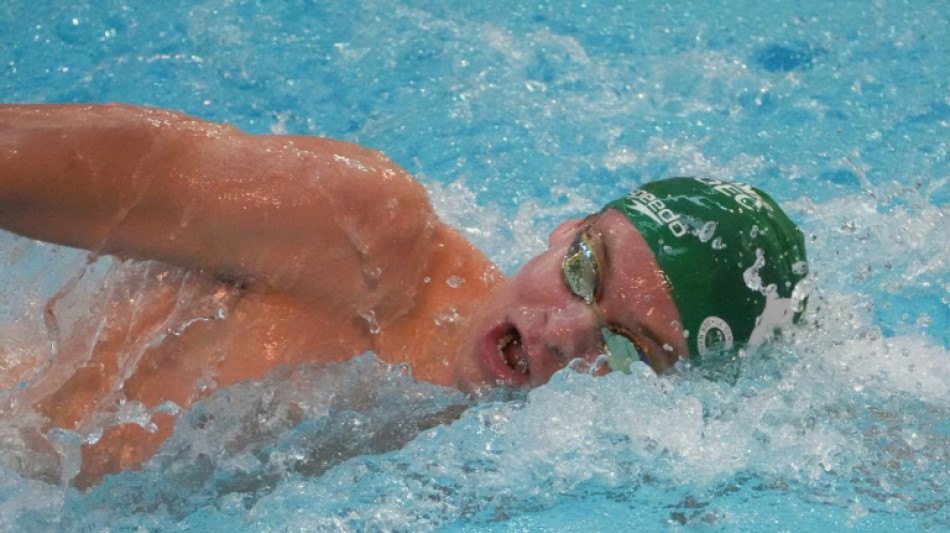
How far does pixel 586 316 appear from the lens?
2.16 meters

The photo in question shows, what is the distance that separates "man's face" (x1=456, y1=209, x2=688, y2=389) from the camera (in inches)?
84.4

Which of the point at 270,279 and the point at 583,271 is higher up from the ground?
the point at 583,271

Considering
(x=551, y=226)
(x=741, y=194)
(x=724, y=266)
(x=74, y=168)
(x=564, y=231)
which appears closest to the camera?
(x=74, y=168)

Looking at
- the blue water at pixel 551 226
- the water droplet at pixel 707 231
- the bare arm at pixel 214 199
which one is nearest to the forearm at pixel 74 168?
the bare arm at pixel 214 199

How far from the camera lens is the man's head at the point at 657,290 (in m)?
2.12

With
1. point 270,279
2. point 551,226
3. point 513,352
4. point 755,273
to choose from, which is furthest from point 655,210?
point 551,226

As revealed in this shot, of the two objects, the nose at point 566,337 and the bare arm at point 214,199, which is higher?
the bare arm at point 214,199

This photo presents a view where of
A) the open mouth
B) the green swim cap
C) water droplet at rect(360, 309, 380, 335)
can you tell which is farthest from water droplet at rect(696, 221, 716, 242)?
water droplet at rect(360, 309, 380, 335)

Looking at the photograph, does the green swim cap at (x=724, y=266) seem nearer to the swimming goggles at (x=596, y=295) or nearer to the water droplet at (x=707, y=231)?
the water droplet at (x=707, y=231)

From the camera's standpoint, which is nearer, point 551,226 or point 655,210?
point 655,210

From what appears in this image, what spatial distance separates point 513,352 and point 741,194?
57 centimetres

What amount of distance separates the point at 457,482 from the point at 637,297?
22.3 inches

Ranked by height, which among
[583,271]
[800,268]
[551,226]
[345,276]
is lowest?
[551,226]

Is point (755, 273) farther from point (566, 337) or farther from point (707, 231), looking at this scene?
point (566, 337)
